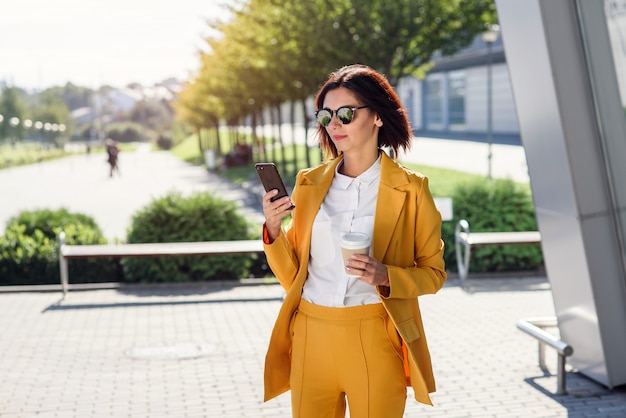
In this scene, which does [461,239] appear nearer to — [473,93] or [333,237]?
[333,237]

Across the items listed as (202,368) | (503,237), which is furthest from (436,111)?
(202,368)

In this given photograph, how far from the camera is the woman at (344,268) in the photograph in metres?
3.28

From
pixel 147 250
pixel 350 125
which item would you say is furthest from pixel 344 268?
pixel 147 250

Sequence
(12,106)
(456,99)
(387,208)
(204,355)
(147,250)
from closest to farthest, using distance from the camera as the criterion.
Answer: (387,208) < (204,355) < (147,250) < (456,99) < (12,106)

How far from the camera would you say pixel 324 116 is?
3.32 meters

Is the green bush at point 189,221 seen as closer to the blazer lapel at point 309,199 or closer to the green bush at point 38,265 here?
the green bush at point 38,265

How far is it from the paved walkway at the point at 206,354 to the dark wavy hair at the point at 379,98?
10.6 feet

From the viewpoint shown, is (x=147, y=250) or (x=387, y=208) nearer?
(x=387, y=208)

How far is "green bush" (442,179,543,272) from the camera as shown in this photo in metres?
12.4

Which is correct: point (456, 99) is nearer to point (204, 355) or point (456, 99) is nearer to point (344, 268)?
point (204, 355)

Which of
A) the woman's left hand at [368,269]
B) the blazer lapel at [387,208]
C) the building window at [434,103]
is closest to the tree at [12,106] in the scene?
the building window at [434,103]

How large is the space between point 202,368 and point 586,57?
3.84 metres

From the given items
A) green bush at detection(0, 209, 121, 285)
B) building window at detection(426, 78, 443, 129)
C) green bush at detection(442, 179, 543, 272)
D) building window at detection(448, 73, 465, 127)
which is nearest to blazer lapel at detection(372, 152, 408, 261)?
green bush at detection(442, 179, 543, 272)

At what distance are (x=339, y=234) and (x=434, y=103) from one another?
227 ft
